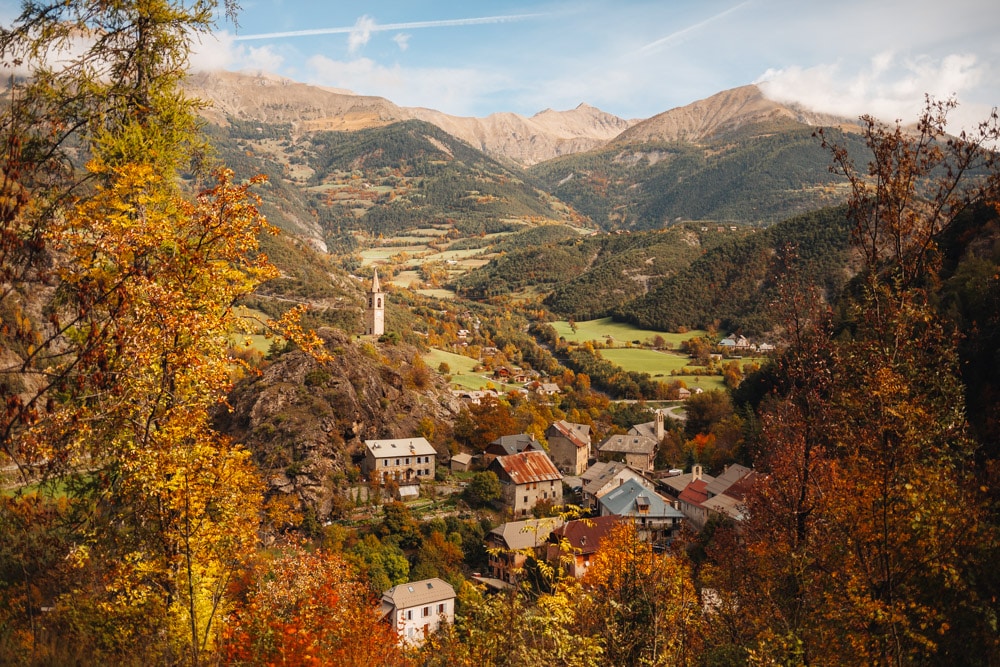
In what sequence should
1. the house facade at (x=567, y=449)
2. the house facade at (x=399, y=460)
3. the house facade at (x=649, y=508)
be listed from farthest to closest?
the house facade at (x=567, y=449)
the house facade at (x=399, y=460)
the house facade at (x=649, y=508)

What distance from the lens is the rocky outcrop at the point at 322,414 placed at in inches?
1881

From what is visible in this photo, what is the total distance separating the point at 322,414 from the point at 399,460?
7853 millimetres

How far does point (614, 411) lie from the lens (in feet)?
278

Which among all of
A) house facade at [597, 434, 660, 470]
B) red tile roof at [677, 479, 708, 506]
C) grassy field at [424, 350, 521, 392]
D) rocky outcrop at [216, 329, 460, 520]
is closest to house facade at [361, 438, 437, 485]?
rocky outcrop at [216, 329, 460, 520]

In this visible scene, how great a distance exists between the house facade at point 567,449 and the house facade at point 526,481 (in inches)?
401

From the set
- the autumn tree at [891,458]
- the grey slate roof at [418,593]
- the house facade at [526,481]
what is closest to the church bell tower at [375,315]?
the house facade at [526,481]

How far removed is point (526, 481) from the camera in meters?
51.8

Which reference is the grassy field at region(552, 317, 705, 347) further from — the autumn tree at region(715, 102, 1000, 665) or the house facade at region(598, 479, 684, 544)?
the autumn tree at region(715, 102, 1000, 665)

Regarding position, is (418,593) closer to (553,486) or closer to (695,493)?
(695,493)

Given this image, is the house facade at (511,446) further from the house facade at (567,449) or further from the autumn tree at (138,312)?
the autumn tree at (138,312)

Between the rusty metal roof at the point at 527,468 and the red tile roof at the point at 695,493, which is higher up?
the red tile roof at the point at 695,493

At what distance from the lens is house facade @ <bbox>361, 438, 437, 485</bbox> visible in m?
53.9

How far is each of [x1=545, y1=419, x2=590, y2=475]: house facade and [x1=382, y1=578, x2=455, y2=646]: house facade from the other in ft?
101

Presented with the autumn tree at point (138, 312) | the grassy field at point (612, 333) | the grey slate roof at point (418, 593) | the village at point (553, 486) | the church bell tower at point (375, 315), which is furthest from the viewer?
the grassy field at point (612, 333)
